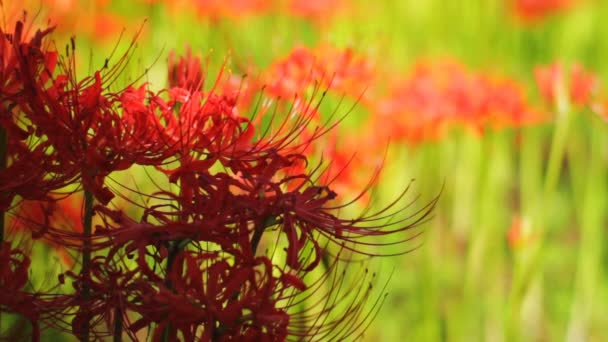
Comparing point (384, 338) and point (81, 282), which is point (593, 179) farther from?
point (81, 282)

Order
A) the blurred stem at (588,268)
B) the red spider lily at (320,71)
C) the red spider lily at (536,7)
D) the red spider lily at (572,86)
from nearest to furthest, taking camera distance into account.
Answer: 1. the red spider lily at (320,71)
2. the red spider lily at (572,86)
3. the blurred stem at (588,268)
4. the red spider lily at (536,7)

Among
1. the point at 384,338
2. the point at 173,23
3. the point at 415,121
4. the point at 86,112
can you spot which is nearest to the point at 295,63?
the point at 415,121

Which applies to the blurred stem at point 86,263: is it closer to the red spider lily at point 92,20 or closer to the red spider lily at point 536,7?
the red spider lily at point 92,20

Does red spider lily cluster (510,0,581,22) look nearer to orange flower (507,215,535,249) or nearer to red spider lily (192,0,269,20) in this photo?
red spider lily (192,0,269,20)

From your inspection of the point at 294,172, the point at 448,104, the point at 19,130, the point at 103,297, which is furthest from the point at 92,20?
the point at 103,297

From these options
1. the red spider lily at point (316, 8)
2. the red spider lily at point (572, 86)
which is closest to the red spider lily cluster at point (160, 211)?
the red spider lily at point (572, 86)

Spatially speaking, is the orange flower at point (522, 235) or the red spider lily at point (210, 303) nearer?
the red spider lily at point (210, 303)
